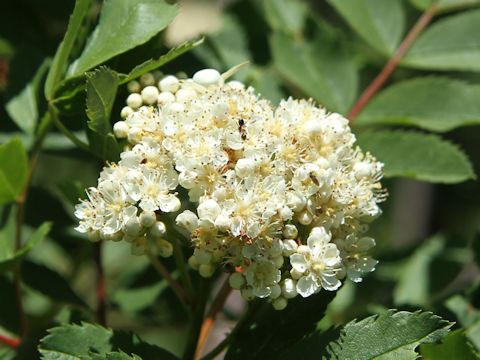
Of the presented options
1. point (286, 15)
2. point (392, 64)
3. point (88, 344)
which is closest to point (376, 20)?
point (392, 64)

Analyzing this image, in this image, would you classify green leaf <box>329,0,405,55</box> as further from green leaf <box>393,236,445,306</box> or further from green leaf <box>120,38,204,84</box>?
green leaf <box>120,38,204,84</box>

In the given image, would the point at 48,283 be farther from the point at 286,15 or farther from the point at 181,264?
the point at 286,15

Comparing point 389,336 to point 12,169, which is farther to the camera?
point 12,169

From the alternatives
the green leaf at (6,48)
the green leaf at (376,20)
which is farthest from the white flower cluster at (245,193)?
the green leaf at (6,48)

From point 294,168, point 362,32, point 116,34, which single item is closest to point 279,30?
point 362,32

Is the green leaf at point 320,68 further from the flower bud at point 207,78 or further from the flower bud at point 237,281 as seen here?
the flower bud at point 237,281

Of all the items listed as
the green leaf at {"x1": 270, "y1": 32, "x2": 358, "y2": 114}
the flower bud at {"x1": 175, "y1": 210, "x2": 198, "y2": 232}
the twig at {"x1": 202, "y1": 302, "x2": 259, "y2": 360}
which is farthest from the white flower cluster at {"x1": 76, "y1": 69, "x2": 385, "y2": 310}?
the green leaf at {"x1": 270, "y1": 32, "x2": 358, "y2": 114}
